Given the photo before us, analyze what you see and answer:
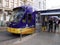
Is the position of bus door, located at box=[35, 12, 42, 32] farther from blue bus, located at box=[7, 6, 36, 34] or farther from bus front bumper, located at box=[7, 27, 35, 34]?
bus front bumper, located at box=[7, 27, 35, 34]

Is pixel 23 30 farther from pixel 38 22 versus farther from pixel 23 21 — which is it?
pixel 38 22

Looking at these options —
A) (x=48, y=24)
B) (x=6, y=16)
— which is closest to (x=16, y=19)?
(x=48, y=24)

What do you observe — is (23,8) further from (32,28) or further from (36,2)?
(36,2)

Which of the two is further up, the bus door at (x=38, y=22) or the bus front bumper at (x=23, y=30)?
the bus door at (x=38, y=22)

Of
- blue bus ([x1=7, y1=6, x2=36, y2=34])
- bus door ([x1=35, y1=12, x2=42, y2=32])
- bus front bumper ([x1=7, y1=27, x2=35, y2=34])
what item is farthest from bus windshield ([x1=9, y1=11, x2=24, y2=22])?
bus door ([x1=35, y1=12, x2=42, y2=32])

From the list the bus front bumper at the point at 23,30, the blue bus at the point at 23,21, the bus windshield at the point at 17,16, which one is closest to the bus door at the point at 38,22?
the blue bus at the point at 23,21

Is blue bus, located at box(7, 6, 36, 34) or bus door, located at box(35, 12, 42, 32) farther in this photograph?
bus door, located at box(35, 12, 42, 32)

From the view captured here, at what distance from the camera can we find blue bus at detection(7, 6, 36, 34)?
21.6 m

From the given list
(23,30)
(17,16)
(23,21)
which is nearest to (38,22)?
(23,21)

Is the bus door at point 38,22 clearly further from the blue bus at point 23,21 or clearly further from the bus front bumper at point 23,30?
the bus front bumper at point 23,30

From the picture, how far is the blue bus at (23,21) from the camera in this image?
21562 millimetres

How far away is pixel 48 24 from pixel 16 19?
533cm

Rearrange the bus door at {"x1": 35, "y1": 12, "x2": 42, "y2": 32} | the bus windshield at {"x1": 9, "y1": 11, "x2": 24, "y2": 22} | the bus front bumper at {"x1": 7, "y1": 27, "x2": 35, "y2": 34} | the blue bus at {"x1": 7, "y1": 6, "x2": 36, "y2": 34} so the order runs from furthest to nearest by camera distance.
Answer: the bus door at {"x1": 35, "y1": 12, "x2": 42, "y2": 32} → the bus windshield at {"x1": 9, "y1": 11, "x2": 24, "y2": 22} → the blue bus at {"x1": 7, "y1": 6, "x2": 36, "y2": 34} → the bus front bumper at {"x1": 7, "y1": 27, "x2": 35, "y2": 34}

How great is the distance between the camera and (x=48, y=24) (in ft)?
84.1
